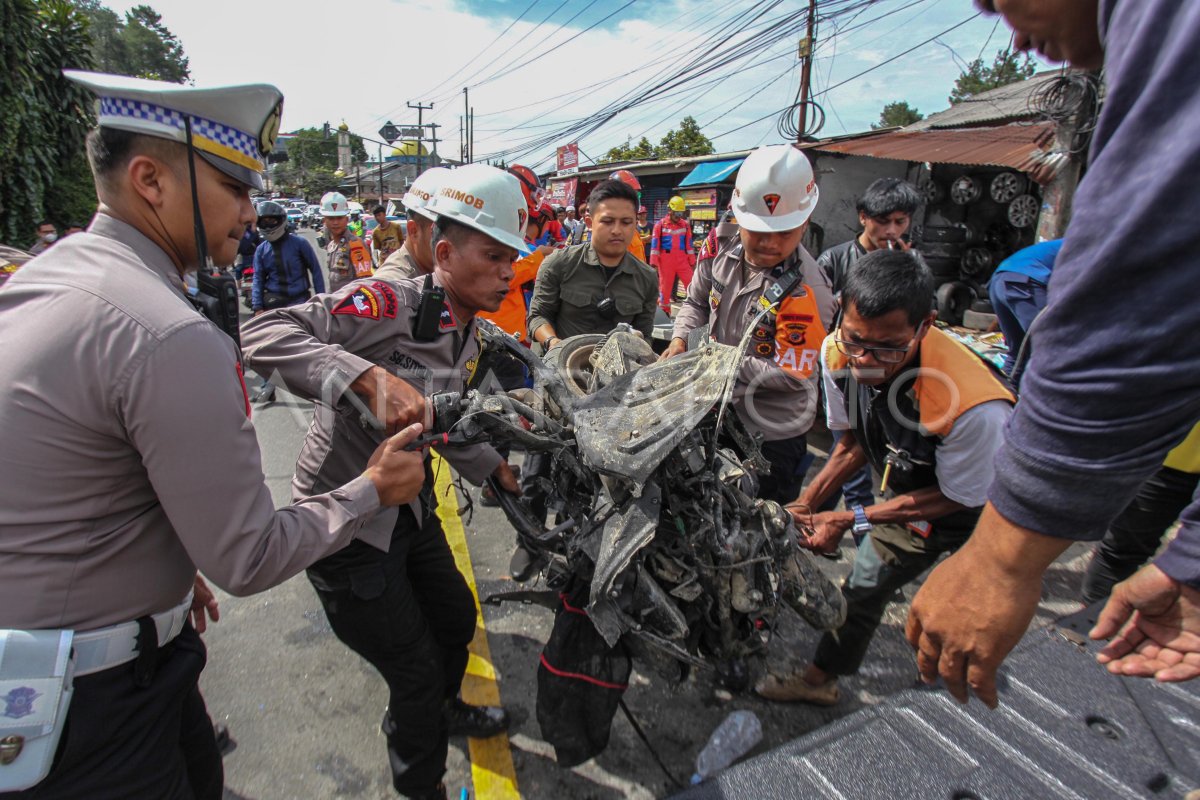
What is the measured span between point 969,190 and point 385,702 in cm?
1438

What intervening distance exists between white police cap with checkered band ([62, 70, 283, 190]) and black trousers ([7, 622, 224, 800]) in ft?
3.60

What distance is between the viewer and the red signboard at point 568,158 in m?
28.9

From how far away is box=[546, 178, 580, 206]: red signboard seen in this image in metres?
21.4

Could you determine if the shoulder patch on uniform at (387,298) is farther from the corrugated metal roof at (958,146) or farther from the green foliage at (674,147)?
the green foliage at (674,147)

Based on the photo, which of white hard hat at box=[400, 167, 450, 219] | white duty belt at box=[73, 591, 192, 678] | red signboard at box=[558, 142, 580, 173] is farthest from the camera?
red signboard at box=[558, 142, 580, 173]

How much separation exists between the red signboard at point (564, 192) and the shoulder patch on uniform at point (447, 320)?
668 inches

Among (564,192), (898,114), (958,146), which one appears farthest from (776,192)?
(898,114)

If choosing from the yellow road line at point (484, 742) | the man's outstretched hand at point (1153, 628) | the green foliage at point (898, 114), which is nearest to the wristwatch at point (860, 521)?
the man's outstretched hand at point (1153, 628)

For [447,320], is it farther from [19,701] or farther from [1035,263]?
[1035,263]

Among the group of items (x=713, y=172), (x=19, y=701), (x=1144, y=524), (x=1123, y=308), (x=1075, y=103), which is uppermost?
(x=713, y=172)

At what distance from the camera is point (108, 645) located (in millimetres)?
1197

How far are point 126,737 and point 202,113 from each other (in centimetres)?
132

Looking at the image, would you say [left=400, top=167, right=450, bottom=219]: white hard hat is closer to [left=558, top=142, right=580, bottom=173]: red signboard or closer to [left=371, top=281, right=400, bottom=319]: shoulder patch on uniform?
[left=371, top=281, right=400, bottom=319]: shoulder patch on uniform

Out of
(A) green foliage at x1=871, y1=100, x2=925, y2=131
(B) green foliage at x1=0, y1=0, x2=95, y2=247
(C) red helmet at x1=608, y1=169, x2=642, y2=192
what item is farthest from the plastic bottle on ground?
(A) green foliage at x1=871, y1=100, x2=925, y2=131
